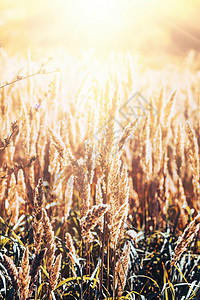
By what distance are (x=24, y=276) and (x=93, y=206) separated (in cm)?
27

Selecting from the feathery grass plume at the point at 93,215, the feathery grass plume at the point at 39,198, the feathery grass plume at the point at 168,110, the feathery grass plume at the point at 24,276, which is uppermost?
the feathery grass plume at the point at 168,110

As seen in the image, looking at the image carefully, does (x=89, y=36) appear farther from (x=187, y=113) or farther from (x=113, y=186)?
(x=113, y=186)

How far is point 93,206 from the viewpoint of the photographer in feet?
2.88

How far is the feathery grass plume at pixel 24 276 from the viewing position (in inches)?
34.3

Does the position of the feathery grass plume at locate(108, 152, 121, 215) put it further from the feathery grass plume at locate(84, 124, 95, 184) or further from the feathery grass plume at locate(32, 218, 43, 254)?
the feathery grass plume at locate(32, 218, 43, 254)

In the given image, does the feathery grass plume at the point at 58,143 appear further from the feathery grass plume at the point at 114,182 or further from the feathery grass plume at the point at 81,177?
the feathery grass plume at the point at 114,182

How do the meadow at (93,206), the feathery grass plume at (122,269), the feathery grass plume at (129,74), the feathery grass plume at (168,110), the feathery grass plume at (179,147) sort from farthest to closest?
the feathery grass plume at (129,74)
the feathery grass plume at (168,110)
the feathery grass plume at (179,147)
the feathery grass plume at (122,269)
the meadow at (93,206)

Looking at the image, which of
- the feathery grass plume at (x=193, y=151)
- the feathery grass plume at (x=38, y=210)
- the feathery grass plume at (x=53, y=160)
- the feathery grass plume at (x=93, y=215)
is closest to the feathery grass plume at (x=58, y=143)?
the feathery grass plume at (x=38, y=210)

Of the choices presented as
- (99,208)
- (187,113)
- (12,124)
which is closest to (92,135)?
(99,208)


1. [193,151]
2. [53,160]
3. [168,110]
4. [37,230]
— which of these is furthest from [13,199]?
[168,110]

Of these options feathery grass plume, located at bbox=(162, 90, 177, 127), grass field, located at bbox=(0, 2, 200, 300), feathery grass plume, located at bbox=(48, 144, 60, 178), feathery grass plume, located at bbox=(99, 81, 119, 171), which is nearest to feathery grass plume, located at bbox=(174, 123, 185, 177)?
grass field, located at bbox=(0, 2, 200, 300)

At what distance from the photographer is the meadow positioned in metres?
0.99

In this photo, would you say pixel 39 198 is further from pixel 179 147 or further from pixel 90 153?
pixel 179 147

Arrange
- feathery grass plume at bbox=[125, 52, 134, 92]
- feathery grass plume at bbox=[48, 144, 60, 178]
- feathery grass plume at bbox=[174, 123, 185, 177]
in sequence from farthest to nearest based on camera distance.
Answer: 1. feathery grass plume at bbox=[125, 52, 134, 92]
2. feathery grass plume at bbox=[174, 123, 185, 177]
3. feathery grass plume at bbox=[48, 144, 60, 178]
